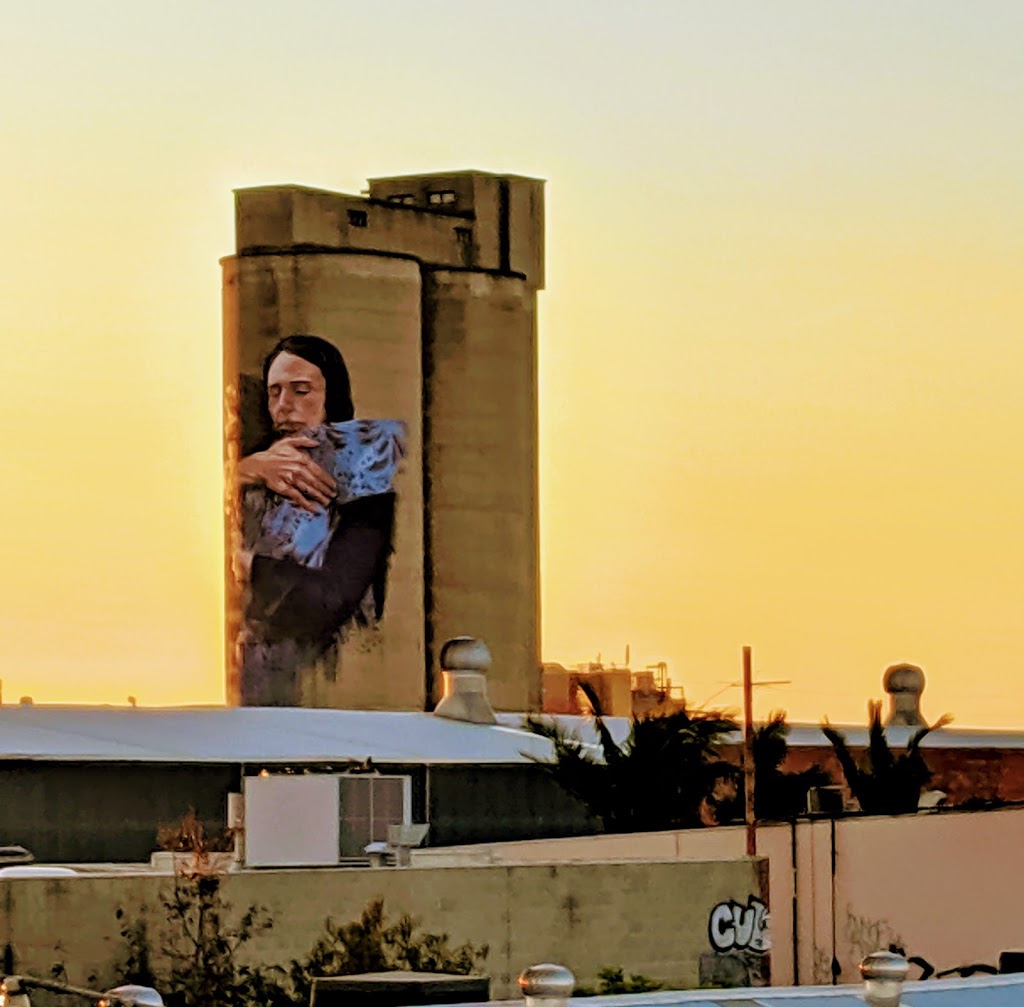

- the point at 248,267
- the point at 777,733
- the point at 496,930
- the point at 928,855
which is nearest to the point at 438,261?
the point at 248,267

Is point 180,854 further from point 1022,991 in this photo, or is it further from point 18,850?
point 1022,991

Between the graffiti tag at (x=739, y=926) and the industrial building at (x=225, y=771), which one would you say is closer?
the graffiti tag at (x=739, y=926)

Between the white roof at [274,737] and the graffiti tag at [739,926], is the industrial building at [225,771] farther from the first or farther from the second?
the graffiti tag at [739,926]

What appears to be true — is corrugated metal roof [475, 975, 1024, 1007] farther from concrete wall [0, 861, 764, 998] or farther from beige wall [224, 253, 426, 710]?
beige wall [224, 253, 426, 710]

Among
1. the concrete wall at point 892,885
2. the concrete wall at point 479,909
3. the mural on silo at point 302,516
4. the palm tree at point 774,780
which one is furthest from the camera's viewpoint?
the mural on silo at point 302,516

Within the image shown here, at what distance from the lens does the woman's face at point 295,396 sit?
103 meters

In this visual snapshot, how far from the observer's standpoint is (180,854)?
1918 inches

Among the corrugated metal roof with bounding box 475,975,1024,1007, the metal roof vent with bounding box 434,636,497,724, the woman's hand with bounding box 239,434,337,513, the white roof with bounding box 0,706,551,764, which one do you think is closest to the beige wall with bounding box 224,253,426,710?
the woman's hand with bounding box 239,434,337,513

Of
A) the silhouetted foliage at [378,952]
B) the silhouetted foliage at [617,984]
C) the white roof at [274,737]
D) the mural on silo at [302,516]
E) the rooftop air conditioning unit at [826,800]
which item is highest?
the mural on silo at [302,516]

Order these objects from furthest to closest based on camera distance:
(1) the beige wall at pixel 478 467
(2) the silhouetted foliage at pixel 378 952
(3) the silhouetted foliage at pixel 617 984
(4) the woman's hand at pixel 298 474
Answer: (1) the beige wall at pixel 478 467, (4) the woman's hand at pixel 298 474, (3) the silhouetted foliage at pixel 617 984, (2) the silhouetted foliage at pixel 378 952

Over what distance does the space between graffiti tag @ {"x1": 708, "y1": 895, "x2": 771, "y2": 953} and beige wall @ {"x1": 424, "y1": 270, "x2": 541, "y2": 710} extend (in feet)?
188

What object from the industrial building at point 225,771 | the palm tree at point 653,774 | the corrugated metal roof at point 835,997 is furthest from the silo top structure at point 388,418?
the corrugated metal roof at point 835,997

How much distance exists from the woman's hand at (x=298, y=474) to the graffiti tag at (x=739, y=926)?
57.1m

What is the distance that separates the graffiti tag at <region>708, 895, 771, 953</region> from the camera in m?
46.3
